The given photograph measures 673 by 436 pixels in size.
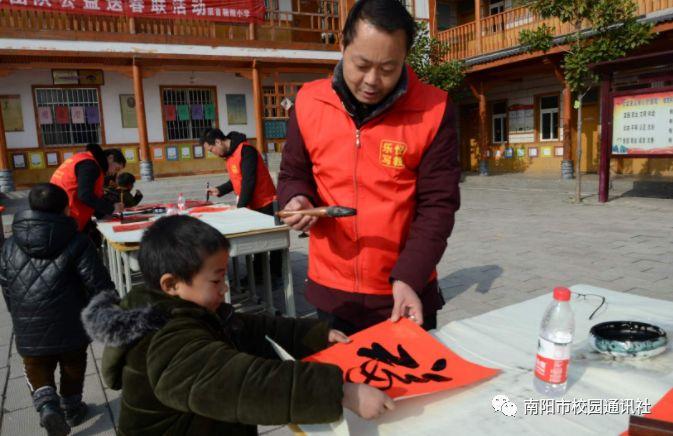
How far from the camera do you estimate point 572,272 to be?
4836 mm

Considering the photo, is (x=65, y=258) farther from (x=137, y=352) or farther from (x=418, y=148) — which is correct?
(x=418, y=148)

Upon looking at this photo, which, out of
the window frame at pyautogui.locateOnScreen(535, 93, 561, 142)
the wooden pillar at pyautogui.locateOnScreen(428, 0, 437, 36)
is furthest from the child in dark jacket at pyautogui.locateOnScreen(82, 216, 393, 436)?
the wooden pillar at pyautogui.locateOnScreen(428, 0, 437, 36)

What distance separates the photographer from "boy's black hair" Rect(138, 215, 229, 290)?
48.6 inches

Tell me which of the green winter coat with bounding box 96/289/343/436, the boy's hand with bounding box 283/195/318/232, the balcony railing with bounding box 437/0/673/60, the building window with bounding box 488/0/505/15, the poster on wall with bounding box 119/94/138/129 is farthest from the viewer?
the building window with bounding box 488/0/505/15

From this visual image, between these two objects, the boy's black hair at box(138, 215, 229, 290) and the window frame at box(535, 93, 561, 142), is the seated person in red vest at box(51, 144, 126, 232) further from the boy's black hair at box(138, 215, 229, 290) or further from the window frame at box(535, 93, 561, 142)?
the window frame at box(535, 93, 561, 142)

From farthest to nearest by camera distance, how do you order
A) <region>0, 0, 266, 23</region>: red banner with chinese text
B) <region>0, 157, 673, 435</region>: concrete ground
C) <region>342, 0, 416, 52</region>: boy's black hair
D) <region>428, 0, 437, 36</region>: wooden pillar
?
<region>428, 0, 437, 36</region>: wooden pillar, <region>0, 0, 266, 23</region>: red banner with chinese text, <region>0, 157, 673, 435</region>: concrete ground, <region>342, 0, 416, 52</region>: boy's black hair

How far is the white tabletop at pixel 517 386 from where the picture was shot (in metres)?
1.06

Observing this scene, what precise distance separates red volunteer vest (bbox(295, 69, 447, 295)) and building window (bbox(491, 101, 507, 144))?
15.4 metres

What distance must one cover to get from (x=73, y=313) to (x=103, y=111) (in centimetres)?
1218

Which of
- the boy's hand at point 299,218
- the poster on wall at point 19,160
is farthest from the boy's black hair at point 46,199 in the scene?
the poster on wall at point 19,160

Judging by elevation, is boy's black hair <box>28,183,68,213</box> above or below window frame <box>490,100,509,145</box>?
below

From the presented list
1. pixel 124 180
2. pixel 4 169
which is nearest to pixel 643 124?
pixel 124 180

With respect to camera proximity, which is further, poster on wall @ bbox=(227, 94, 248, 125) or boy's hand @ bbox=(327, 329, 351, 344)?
poster on wall @ bbox=(227, 94, 248, 125)

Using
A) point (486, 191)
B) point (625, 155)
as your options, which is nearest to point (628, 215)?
point (625, 155)
